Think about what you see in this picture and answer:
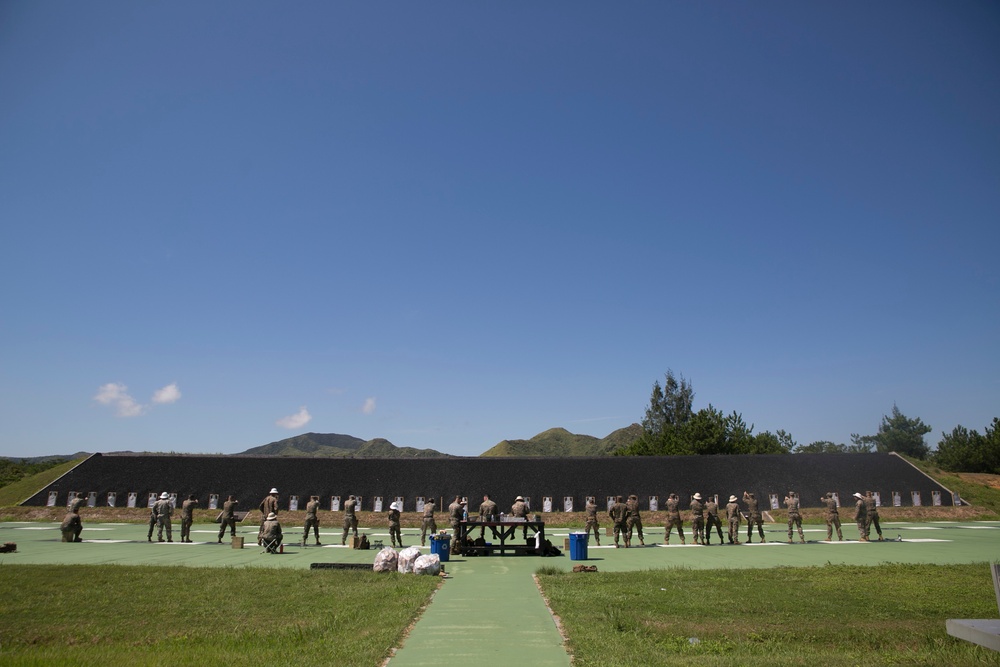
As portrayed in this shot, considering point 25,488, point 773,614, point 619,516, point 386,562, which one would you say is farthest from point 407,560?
point 25,488

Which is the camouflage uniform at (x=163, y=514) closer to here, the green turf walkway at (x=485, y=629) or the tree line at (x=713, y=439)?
the green turf walkway at (x=485, y=629)

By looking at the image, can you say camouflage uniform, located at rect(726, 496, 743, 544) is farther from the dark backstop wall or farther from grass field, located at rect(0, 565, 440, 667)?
the dark backstop wall

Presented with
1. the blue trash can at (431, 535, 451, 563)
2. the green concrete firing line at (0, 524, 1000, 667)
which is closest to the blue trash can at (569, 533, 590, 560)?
the green concrete firing line at (0, 524, 1000, 667)

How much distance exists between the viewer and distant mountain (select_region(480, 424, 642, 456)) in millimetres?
167225

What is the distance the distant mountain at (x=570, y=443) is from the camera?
167 meters

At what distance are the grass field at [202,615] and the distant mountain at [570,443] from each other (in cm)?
14332

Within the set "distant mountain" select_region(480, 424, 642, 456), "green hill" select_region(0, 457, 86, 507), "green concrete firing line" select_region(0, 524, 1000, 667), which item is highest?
"distant mountain" select_region(480, 424, 642, 456)

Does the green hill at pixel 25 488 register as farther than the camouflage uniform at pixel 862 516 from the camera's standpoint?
Yes

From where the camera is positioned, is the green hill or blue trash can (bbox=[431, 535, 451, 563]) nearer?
blue trash can (bbox=[431, 535, 451, 563])

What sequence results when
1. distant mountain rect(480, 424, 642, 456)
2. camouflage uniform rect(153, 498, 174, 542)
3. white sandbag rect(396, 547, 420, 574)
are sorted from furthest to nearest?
distant mountain rect(480, 424, 642, 456) → camouflage uniform rect(153, 498, 174, 542) → white sandbag rect(396, 547, 420, 574)

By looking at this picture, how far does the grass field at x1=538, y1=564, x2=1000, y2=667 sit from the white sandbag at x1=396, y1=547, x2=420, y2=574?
3.47 metres

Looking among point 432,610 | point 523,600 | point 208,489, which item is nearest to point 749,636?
point 523,600

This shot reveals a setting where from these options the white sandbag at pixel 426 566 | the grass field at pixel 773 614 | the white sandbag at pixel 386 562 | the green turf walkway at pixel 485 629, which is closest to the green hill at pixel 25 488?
the white sandbag at pixel 386 562

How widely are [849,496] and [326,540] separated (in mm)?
32342
